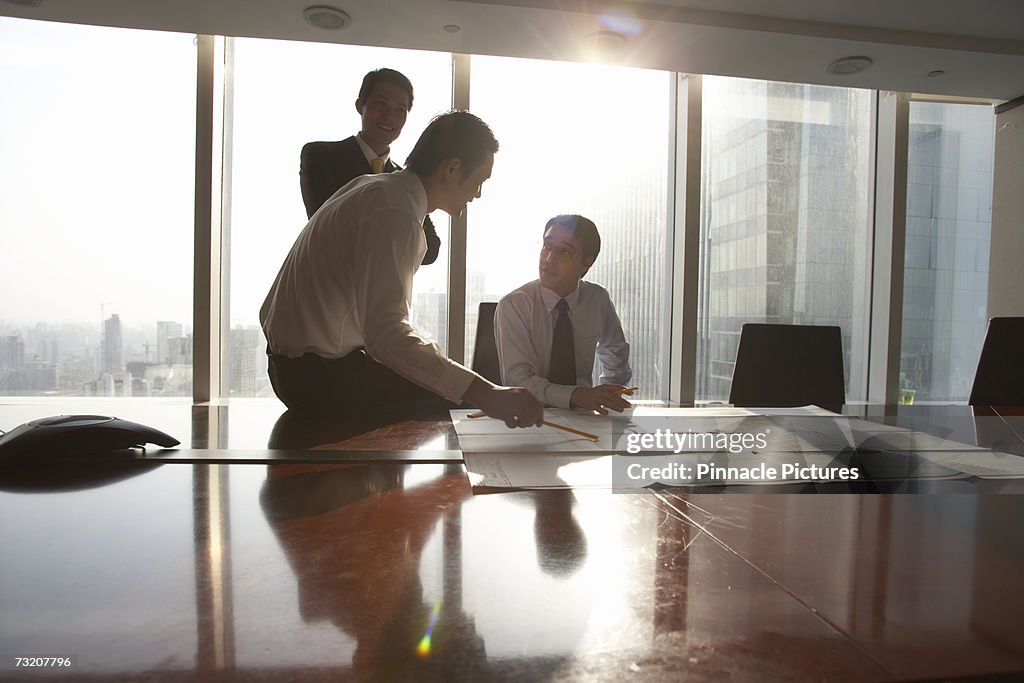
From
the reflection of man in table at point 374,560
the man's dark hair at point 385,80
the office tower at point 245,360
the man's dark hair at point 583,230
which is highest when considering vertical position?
the man's dark hair at point 385,80

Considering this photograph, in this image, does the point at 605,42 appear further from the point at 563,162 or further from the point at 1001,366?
the point at 1001,366

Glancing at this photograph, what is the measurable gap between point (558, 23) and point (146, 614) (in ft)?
12.6

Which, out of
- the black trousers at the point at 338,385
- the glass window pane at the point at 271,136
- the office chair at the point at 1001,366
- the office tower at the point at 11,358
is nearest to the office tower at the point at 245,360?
the glass window pane at the point at 271,136

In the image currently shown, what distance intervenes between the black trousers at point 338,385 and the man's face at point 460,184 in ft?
1.60

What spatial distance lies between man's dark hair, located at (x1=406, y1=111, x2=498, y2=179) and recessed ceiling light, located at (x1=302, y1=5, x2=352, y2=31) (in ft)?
7.59

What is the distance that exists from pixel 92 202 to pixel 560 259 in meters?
3.34

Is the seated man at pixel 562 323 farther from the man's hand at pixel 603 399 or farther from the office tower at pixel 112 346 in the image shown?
the office tower at pixel 112 346

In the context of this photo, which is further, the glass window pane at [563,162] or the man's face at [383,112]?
the glass window pane at [563,162]

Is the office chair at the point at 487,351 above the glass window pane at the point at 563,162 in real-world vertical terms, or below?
below

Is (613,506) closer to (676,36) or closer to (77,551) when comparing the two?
(77,551)

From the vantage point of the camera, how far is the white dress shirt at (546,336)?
2109 mm

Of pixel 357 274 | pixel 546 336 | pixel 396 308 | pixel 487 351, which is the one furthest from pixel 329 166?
→ pixel 396 308

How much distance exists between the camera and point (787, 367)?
2512mm

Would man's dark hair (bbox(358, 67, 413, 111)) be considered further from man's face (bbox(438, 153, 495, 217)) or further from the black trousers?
the black trousers
